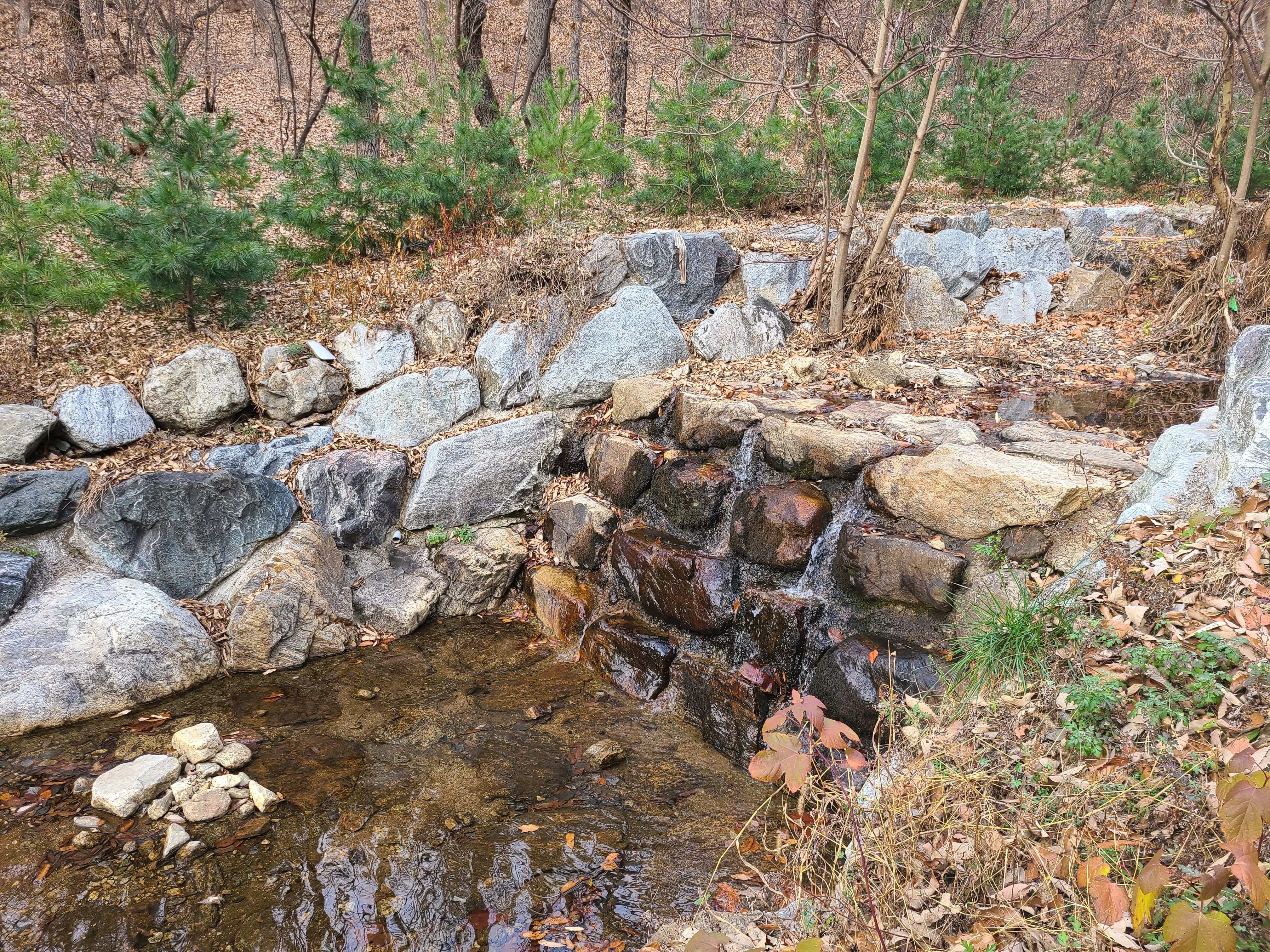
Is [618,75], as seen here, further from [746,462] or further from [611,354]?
[746,462]

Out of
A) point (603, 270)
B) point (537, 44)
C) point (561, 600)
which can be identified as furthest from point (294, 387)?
point (537, 44)

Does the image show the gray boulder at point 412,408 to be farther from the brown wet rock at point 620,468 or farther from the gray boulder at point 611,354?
the brown wet rock at point 620,468

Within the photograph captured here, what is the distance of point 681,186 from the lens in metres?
8.05

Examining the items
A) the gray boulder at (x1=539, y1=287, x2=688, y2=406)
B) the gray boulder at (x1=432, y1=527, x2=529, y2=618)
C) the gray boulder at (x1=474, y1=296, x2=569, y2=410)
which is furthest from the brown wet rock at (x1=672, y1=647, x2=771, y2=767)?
the gray boulder at (x1=474, y1=296, x2=569, y2=410)

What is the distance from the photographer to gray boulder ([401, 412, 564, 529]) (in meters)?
5.91

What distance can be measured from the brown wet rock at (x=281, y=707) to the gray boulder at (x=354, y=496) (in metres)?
1.40

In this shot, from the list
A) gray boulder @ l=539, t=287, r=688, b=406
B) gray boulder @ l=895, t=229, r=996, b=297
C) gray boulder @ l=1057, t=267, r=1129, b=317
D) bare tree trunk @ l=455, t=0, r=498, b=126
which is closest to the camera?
gray boulder @ l=539, t=287, r=688, b=406

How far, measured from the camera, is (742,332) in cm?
645

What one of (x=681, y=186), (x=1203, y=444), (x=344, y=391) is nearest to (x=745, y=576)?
(x=1203, y=444)

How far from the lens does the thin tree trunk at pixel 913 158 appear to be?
17.3ft

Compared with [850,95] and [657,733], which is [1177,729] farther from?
[850,95]

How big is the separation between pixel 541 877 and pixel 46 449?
518 cm

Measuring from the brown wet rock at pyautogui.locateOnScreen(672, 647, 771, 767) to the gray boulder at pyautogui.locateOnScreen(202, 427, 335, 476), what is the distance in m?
3.65

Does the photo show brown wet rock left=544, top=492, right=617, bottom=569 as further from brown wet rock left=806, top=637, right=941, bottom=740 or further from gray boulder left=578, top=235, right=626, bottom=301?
gray boulder left=578, top=235, right=626, bottom=301
